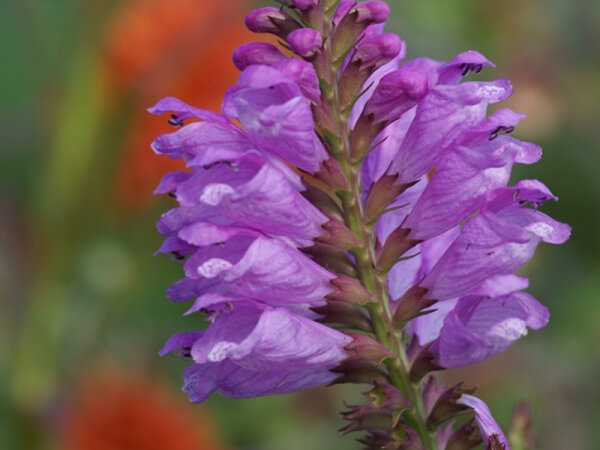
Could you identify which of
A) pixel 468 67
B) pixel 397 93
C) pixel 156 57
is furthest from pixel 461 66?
pixel 156 57

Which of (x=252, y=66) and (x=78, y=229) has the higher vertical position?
(x=252, y=66)

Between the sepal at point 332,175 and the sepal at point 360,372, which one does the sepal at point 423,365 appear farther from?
the sepal at point 332,175

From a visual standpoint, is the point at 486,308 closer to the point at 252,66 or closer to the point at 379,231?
the point at 379,231

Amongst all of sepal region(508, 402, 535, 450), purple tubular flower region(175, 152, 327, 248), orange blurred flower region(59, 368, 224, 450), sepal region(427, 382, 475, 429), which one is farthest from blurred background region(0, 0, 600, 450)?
purple tubular flower region(175, 152, 327, 248)

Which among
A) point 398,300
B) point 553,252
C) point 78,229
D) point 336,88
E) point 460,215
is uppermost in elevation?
point 336,88

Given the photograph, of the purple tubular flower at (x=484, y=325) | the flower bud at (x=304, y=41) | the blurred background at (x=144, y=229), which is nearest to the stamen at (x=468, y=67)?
the flower bud at (x=304, y=41)

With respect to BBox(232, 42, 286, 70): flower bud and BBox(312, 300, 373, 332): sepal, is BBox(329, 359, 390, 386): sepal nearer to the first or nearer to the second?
BBox(312, 300, 373, 332): sepal

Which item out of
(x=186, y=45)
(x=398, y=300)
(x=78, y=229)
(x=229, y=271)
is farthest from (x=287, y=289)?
(x=186, y=45)
